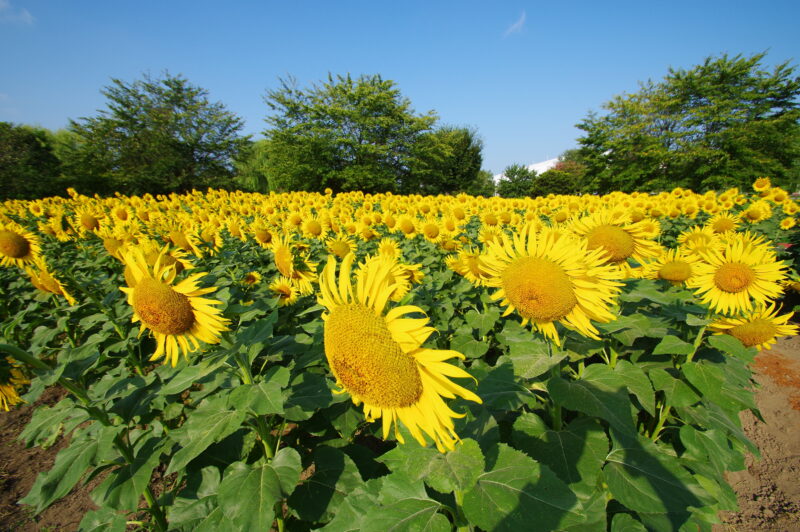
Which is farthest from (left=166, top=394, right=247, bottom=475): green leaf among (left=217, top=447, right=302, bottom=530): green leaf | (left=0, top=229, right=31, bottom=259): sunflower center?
(left=0, top=229, right=31, bottom=259): sunflower center

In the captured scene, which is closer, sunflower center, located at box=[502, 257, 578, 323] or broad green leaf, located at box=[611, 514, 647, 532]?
sunflower center, located at box=[502, 257, 578, 323]

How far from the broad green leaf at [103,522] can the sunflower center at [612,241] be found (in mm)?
3297

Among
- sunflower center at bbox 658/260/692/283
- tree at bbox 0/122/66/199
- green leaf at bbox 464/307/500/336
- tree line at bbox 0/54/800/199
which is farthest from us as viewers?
tree line at bbox 0/54/800/199

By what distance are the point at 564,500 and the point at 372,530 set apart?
686 mm

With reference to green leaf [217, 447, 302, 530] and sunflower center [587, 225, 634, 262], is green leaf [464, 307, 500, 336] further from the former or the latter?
green leaf [217, 447, 302, 530]

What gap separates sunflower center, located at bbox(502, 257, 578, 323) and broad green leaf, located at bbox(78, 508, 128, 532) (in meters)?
2.47

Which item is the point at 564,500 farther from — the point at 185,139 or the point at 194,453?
the point at 185,139

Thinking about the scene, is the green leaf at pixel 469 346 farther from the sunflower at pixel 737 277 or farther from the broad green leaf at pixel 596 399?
the sunflower at pixel 737 277

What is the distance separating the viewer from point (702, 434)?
2064 mm

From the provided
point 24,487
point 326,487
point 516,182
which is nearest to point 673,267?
point 326,487

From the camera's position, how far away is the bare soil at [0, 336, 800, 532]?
109 inches

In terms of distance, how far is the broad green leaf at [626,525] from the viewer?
1689 mm

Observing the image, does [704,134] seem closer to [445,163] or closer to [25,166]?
[445,163]

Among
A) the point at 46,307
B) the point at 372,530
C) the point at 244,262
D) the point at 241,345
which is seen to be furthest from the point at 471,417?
the point at 46,307
